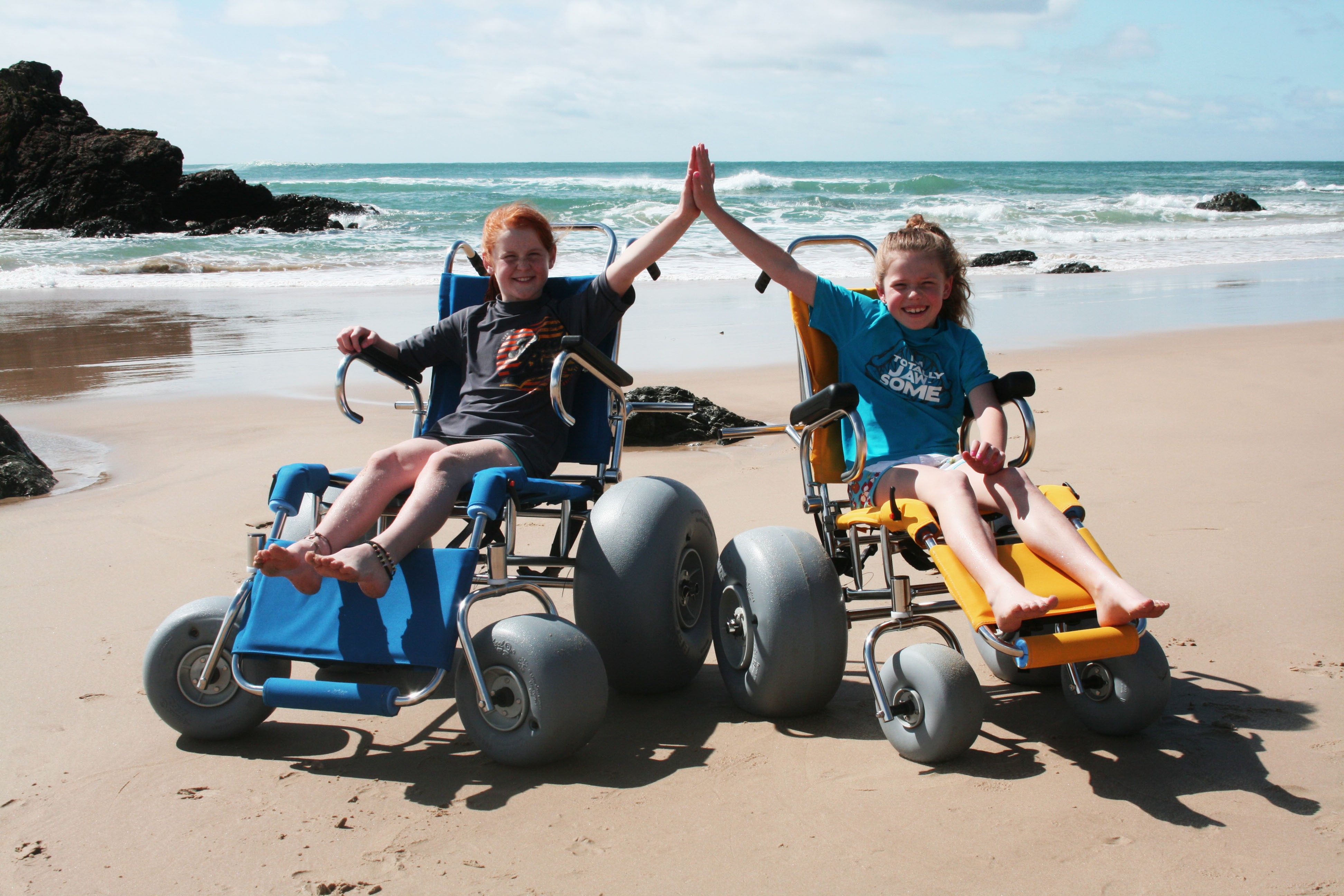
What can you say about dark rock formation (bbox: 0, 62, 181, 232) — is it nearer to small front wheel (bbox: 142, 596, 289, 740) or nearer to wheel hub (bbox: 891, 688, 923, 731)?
small front wheel (bbox: 142, 596, 289, 740)

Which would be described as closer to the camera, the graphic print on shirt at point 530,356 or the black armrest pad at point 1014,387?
the black armrest pad at point 1014,387

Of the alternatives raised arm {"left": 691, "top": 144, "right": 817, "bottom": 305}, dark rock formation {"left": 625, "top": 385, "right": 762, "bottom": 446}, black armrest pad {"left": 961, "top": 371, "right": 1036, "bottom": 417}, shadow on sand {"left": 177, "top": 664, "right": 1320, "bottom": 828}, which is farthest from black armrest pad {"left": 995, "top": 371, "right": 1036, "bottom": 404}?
dark rock formation {"left": 625, "top": 385, "right": 762, "bottom": 446}

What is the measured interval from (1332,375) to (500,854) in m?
7.29

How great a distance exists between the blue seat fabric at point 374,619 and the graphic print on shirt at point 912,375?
4.89 feet

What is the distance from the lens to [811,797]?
8.46 ft

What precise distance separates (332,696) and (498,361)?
141 cm

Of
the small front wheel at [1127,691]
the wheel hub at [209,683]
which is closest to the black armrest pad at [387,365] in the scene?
the wheel hub at [209,683]

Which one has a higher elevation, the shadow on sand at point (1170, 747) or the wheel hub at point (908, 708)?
the wheel hub at point (908, 708)

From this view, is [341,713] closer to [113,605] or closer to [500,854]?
[500,854]

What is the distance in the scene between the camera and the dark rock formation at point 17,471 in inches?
205

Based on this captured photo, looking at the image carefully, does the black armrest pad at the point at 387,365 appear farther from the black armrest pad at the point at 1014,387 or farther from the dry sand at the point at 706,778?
the black armrest pad at the point at 1014,387

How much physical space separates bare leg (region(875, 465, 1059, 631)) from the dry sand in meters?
0.44

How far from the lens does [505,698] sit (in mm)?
2746

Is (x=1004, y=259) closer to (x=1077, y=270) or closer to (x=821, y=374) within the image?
(x=1077, y=270)
